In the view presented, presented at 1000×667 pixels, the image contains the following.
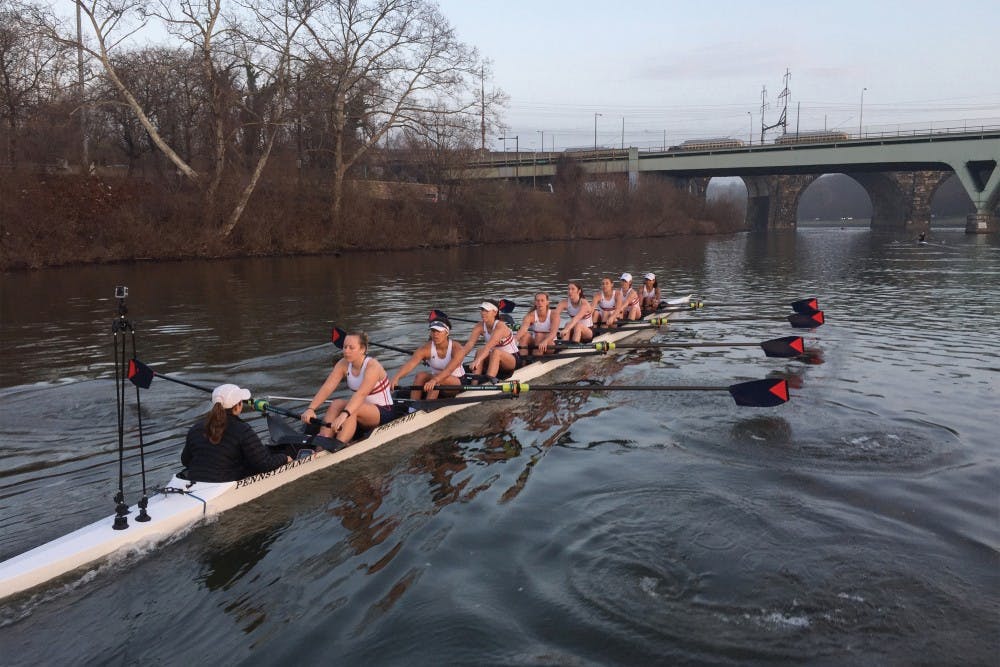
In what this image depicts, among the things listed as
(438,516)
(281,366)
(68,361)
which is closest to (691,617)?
(438,516)

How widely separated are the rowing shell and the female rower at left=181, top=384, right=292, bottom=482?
0.10 m

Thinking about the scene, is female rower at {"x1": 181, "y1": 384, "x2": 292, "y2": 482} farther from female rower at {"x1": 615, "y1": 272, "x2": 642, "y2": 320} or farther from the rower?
female rower at {"x1": 615, "y1": 272, "x2": 642, "y2": 320}

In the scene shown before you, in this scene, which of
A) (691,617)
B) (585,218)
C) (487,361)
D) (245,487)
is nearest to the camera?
(691,617)

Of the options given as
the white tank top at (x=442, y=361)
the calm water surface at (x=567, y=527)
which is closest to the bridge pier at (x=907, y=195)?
the calm water surface at (x=567, y=527)

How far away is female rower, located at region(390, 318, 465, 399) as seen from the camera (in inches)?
382

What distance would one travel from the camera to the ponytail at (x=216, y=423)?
6.39 metres

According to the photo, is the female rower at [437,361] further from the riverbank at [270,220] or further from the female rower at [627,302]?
the riverbank at [270,220]

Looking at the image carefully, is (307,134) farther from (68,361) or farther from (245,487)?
(245,487)

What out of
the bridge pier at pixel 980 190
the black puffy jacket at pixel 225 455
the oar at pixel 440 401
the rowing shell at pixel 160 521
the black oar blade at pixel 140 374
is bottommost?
the rowing shell at pixel 160 521

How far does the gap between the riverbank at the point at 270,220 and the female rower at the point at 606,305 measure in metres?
26.3

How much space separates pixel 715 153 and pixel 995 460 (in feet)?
243

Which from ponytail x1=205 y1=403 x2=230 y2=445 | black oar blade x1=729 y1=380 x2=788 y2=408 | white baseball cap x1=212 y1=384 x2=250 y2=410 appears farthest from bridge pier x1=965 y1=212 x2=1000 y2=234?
ponytail x1=205 y1=403 x2=230 y2=445

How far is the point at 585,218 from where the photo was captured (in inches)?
2623

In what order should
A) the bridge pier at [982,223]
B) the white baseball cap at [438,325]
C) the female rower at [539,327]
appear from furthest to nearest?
the bridge pier at [982,223], the female rower at [539,327], the white baseball cap at [438,325]
